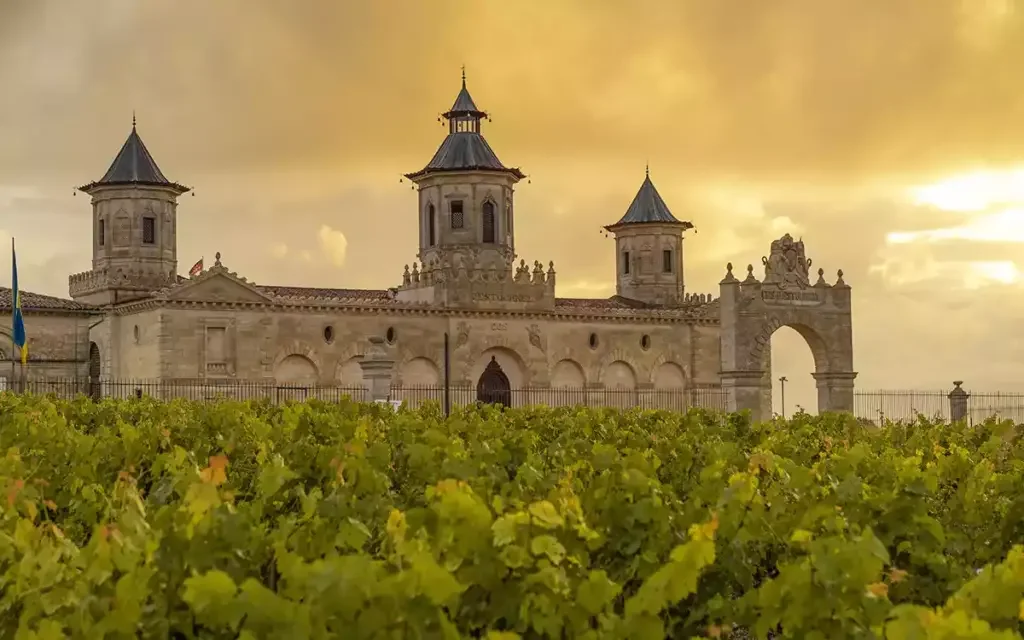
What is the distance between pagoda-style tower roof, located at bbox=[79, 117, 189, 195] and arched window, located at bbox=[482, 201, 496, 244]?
443 inches

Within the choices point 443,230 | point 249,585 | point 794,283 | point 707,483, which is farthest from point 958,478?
point 443,230

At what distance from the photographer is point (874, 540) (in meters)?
6.30

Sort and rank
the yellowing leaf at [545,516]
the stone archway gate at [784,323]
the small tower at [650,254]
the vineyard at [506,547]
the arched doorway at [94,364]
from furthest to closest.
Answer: the small tower at [650,254] < the arched doorway at [94,364] < the stone archway gate at [784,323] < the yellowing leaf at [545,516] < the vineyard at [506,547]

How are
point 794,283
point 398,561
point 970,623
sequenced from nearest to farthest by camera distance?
point 970,623 → point 398,561 → point 794,283

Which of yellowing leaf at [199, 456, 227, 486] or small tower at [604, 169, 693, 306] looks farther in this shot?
small tower at [604, 169, 693, 306]

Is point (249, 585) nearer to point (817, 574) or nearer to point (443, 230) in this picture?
point (817, 574)

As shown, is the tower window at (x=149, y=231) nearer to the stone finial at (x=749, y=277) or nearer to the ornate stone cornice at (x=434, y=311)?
the ornate stone cornice at (x=434, y=311)

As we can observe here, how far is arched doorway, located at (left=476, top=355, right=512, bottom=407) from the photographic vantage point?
52375mm

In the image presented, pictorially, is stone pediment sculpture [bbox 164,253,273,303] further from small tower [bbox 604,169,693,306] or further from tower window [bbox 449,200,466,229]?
small tower [bbox 604,169,693,306]

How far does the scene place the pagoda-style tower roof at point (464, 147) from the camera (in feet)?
184

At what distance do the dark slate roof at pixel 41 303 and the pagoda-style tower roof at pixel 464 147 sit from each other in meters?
14.0

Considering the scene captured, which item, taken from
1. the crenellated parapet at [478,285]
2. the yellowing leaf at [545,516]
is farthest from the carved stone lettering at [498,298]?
the yellowing leaf at [545,516]

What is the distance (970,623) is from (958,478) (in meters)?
8.42

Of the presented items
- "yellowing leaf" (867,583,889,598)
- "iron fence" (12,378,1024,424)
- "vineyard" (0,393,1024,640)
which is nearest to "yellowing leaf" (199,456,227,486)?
"vineyard" (0,393,1024,640)
